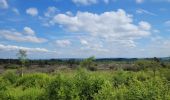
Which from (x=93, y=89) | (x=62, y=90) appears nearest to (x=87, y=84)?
(x=93, y=89)

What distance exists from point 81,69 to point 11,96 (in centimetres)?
806

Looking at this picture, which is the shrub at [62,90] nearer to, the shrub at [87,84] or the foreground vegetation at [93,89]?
the foreground vegetation at [93,89]

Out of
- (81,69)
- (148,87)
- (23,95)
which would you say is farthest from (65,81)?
(148,87)

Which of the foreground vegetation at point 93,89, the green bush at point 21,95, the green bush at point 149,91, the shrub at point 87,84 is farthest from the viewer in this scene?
the green bush at point 21,95

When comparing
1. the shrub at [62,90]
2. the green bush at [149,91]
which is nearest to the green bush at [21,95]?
the shrub at [62,90]

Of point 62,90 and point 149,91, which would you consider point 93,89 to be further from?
point 149,91

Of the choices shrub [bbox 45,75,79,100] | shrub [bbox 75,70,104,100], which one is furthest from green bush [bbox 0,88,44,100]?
shrub [bbox 75,70,104,100]

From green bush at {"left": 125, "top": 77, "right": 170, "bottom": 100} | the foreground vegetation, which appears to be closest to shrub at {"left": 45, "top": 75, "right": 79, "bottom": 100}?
the foreground vegetation

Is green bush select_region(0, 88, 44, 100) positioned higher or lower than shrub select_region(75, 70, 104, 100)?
lower

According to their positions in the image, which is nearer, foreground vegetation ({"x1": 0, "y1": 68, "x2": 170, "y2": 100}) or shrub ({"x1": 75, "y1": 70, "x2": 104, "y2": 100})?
foreground vegetation ({"x1": 0, "y1": 68, "x2": 170, "y2": 100})

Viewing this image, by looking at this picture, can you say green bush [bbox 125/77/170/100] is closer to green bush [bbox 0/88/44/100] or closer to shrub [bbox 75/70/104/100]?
shrub [bbox 75/70/104/100]

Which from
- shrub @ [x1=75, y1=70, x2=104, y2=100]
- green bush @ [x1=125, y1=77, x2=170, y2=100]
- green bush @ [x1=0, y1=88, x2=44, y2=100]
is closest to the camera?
green bush @ [x1=125, y1=77, x2=170, y2=100]

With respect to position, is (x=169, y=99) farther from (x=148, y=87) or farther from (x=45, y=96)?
(x=45, y=96)

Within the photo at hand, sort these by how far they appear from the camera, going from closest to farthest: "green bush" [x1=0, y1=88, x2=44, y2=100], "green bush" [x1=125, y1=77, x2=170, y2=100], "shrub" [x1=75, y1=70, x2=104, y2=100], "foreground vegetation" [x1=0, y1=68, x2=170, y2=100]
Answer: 1. "green bush" [x1=125, y1=77, x2=170, y2=100]
2. "foreground vegetation" [x1=0, y1=68, x2=170, y2=100]
3. "shrub" [x1=75, y1=70, x2=104, y2=100]
4. "green bush" [x1=0, y1=88, x2=44, y2=100]
